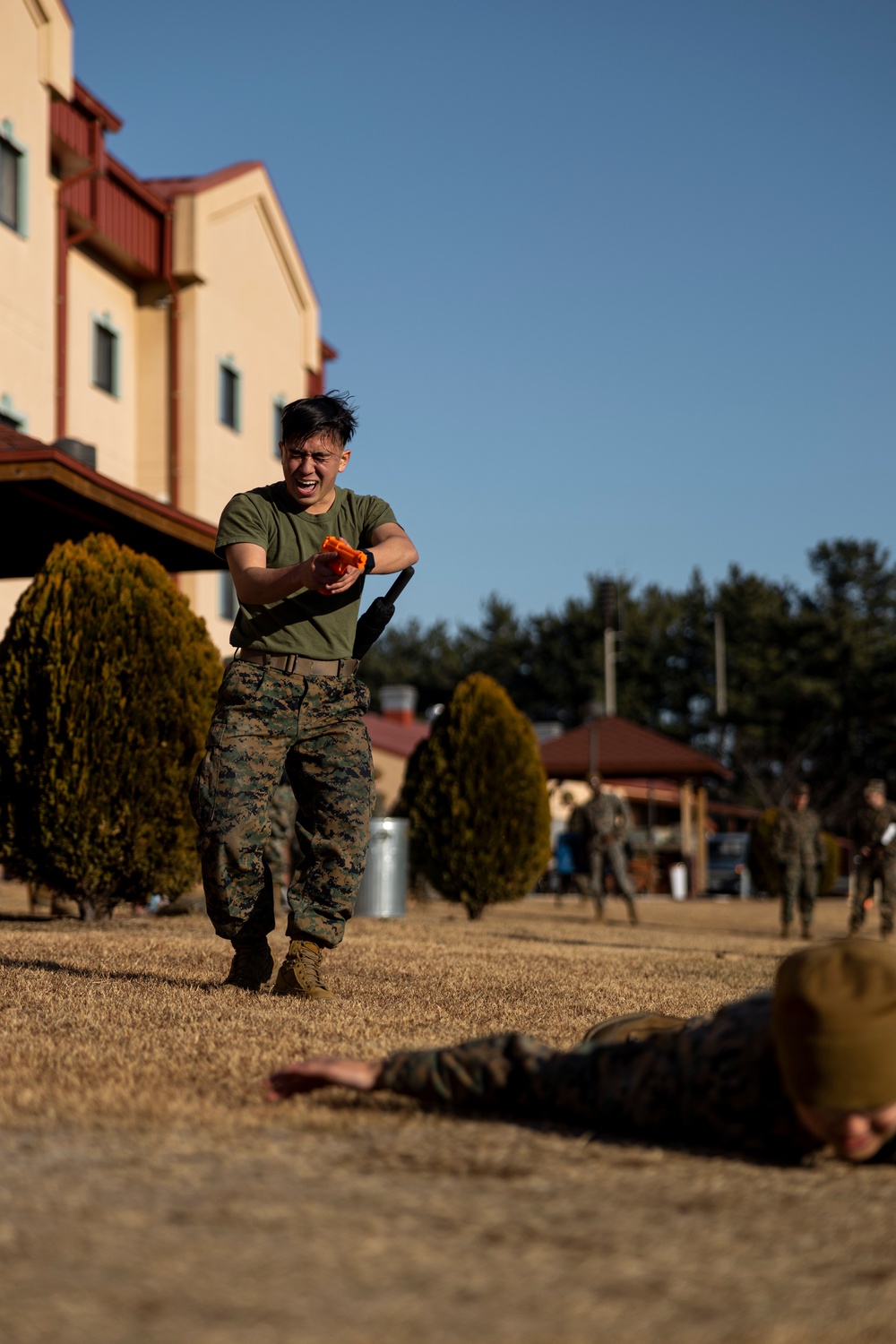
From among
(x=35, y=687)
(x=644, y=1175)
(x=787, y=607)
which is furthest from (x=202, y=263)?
(x=787, y=607)

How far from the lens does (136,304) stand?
22438 millimetres

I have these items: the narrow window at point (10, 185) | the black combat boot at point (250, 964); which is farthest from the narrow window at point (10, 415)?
the black combat boot at point (250, 964)

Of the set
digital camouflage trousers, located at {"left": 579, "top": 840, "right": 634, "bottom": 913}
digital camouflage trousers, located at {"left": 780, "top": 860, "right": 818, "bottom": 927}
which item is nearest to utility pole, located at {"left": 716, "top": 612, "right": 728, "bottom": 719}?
digital camouflage trousers, located at {"left": 780, "top": 860, "right": 818, "bottom": 927}

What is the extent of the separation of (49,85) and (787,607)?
67.0m

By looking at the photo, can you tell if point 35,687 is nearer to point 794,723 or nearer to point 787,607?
point 794,723

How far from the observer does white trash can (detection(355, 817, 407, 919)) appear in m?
13.6

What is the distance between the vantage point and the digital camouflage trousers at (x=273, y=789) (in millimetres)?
5066

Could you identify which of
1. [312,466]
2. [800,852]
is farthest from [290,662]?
[800,852]

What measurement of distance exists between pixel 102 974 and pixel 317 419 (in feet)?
8.27

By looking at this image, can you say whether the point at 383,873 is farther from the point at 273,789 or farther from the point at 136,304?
the point at 136,304

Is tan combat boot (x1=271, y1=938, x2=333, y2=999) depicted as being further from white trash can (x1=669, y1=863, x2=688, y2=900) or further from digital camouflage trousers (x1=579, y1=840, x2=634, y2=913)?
white trash can (x1=669, y1=863, x2=688, y2=900)

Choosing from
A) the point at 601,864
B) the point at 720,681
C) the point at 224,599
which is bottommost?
the point at 601,864

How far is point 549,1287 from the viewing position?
1969 mm

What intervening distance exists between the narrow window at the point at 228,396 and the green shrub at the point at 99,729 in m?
14.3
